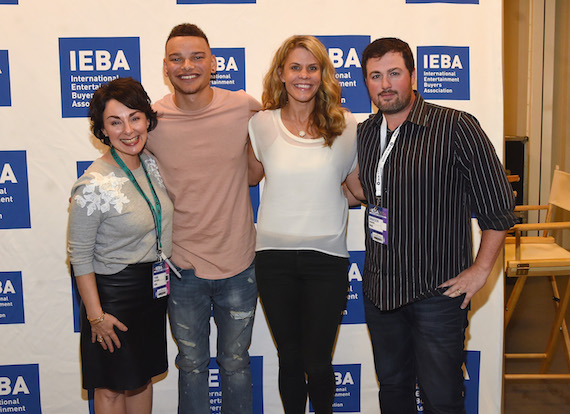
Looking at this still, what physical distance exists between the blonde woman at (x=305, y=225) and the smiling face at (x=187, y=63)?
0.31 m

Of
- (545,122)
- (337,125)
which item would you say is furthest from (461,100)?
(545,122)

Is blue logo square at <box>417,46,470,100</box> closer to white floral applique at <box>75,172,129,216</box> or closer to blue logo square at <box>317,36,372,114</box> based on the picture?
blue logo square at <box>317,36,372,114</box>

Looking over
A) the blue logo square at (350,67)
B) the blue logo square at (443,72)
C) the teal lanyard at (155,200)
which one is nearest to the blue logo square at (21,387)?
the teal lanyard at (155,200)

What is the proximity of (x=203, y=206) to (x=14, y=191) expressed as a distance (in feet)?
3.69

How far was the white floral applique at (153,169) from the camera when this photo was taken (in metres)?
2.18

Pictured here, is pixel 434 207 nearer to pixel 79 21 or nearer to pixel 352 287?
pixel 352 287

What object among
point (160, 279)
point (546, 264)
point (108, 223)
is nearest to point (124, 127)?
point (108, 223)

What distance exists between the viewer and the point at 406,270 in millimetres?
1944

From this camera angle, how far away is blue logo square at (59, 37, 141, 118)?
2.61 metres

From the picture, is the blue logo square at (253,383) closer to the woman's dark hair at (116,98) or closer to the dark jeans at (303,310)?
the dark jeans at (303,310)

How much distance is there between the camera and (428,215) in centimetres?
189

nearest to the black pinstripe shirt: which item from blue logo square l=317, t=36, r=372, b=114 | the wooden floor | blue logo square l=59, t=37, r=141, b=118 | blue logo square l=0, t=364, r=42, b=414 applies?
blue logo square l=317, t=36, r=372, b=114

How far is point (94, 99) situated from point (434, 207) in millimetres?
1310

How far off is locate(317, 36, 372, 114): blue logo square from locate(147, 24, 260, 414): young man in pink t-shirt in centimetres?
60
